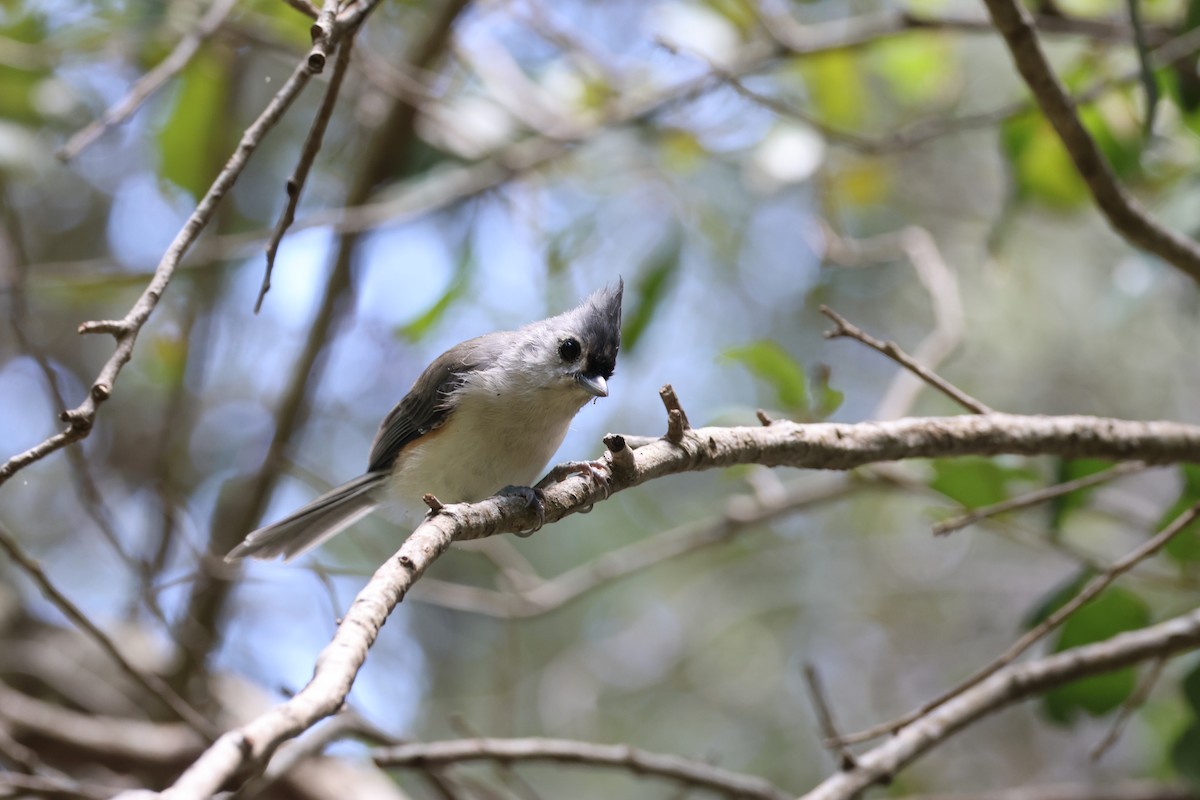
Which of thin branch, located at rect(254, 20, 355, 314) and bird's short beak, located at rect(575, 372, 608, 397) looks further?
bird's short beak, located at rect(575, 372, 608, 397)

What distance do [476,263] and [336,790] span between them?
5.84 ft

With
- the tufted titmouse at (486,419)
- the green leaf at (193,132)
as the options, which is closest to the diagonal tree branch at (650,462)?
the tufted titmouse at (486,419)

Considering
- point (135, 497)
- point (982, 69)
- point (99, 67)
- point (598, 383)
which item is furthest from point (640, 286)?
point (982, 69)

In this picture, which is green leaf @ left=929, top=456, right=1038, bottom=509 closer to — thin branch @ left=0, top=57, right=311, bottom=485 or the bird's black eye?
the bird's black eye

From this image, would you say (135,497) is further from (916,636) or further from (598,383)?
(916,636)

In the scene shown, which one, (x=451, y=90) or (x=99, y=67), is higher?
(x=99, y=67)

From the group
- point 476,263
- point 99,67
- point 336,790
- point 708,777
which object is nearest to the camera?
point 708,777

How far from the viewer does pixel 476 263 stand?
144 inches

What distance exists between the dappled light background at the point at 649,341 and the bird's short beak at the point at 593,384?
288mm

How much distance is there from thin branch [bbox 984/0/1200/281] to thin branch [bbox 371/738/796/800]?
141cm

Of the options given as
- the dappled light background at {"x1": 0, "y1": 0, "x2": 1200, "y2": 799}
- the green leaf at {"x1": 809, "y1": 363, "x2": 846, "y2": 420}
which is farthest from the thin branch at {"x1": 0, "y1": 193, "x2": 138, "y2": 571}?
the green leaf at {"x1": 809, "y1": 363, "x2": 846, "y2": 420}

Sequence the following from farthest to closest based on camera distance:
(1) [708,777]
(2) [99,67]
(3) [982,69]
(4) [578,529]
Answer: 1. (3) [982,69]
2. (4) [578,529]
3. (2) [99,67]
4. (1) [708,777]

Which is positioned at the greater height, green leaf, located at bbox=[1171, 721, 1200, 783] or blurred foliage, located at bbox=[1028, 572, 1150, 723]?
blurred foliage, located at bbox=[1028, 572, 1150, 723]

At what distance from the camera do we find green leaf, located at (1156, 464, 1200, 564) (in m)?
2.29
